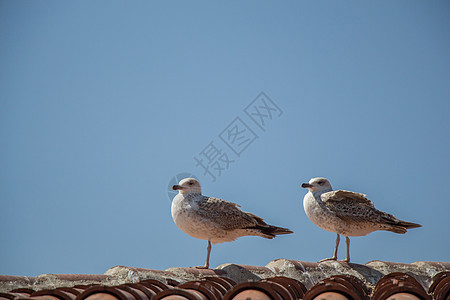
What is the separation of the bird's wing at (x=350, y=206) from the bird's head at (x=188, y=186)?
7.95ft

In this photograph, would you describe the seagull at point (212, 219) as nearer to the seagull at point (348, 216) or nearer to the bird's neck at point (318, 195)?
the seagull at point (348, 216)

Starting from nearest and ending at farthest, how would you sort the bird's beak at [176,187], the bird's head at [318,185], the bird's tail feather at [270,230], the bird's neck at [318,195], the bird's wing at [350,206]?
1. the bird's tail feather at [270,230]
2. the bird's beak at [176,187]
3. the bird's wing at [350,206]
4. the bird's neck at [318,195]
5. the bird's head at [318,185]

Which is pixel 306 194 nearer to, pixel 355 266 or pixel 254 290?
pixel 355 266

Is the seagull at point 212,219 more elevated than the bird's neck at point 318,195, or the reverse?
the bird's neck at point 318,195

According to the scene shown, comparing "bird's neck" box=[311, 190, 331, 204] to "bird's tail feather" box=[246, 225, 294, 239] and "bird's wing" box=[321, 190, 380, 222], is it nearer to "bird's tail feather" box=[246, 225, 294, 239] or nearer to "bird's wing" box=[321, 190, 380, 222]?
"bird's wing" box=[321, 190, 380, 222]

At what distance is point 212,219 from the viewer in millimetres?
9141

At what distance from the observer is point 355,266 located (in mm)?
8359

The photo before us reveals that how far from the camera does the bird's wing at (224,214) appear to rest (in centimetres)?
918

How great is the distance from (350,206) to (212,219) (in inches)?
104

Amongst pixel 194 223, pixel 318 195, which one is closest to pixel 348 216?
pixel 318 195

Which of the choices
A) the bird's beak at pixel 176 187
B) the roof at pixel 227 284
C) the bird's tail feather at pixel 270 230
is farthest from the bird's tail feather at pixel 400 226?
the bird's beak at pixel 176 187

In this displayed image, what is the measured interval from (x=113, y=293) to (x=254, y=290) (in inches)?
49.5

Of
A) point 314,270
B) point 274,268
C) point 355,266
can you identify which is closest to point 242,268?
point 274,268

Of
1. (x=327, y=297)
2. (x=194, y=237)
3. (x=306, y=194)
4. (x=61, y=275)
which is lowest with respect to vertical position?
(x=327, y=297)
